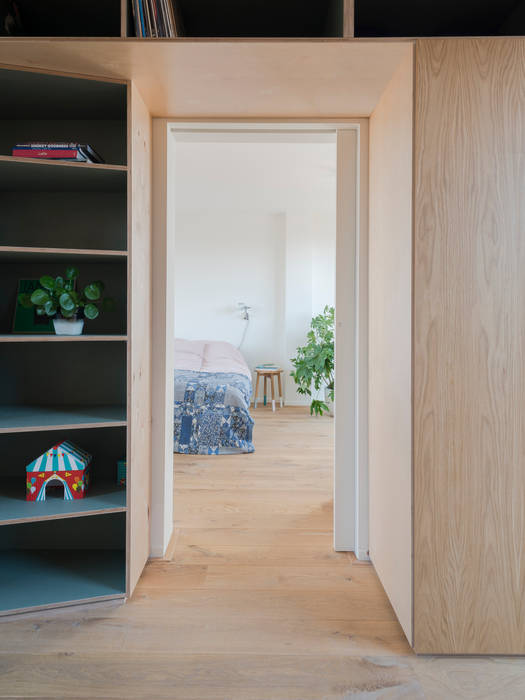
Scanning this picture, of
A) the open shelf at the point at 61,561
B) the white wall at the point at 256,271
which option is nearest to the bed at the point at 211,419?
the open shelf at the point at 61,561

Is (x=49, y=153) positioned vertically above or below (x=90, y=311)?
above

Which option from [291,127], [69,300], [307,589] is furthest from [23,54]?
[307,589]

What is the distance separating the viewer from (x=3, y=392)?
85.7 inches

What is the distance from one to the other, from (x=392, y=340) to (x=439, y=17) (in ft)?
4.36

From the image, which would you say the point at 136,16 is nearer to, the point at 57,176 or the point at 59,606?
the point at 57,176

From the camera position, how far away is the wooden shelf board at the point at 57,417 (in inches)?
69.9

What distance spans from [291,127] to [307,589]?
6.64 ft

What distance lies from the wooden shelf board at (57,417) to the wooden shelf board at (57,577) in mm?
644

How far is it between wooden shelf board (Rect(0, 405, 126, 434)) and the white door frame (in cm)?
30

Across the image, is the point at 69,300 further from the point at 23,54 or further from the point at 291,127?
the point at 291,127

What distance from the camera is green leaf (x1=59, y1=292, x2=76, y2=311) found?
181 centimetres

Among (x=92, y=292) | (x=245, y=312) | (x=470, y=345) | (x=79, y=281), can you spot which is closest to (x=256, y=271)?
(x=245, y=312)

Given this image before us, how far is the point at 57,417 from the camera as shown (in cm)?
191

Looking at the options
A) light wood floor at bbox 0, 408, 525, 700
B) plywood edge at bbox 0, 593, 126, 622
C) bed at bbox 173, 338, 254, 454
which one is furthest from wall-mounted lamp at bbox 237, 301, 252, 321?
plywood edge at bbox 0, 593, 126, 622
